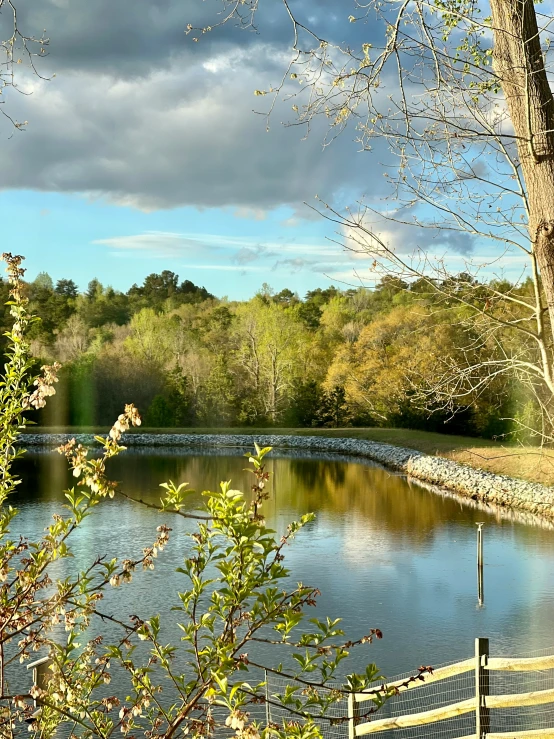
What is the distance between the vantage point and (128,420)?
8.64ft

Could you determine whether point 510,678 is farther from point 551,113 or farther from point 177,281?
point 177,281

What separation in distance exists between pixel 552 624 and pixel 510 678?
2.16 metres

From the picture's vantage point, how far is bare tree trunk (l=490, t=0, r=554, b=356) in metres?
3.91

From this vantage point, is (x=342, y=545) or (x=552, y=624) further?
(x=342, y=545)

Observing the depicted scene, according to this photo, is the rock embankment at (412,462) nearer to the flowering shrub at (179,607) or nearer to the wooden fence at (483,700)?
the wooden fence at (483,700)

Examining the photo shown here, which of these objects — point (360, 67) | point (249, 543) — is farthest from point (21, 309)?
point (360, 67)

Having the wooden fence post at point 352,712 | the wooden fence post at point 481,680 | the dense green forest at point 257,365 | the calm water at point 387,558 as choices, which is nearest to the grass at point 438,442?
the dense green forest at point 257,365

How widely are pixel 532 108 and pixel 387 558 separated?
1047 centimetres

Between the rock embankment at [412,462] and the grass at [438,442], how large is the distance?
45cm

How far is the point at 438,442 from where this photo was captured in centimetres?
2989

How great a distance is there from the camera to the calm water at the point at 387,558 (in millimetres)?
9531

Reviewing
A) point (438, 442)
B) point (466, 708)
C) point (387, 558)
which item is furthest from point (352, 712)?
point (438, 442)

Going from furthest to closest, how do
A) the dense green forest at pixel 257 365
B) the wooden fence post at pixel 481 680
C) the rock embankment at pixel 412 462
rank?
→ 1. the dense green forest at pixel 257 365
2. the rock embankment at pixel 412 462
3. the wooden fence post at pixel 481 680

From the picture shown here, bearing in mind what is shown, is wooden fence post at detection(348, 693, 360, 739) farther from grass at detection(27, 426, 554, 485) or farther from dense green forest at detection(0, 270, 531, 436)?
dense green forest at detection(0, 270, 531, 436)
